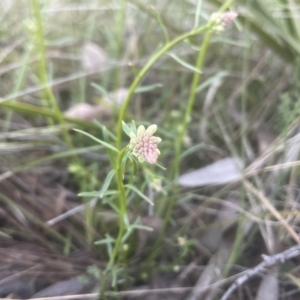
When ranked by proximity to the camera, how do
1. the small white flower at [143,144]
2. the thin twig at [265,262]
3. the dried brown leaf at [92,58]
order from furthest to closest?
1. the dried brown leaf at [92,58]
2. the thin twig at [265,262]
3. the small white flower at [143,144]

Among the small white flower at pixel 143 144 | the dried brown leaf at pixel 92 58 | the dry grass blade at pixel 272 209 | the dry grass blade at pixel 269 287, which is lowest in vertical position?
the dry grass blade at pixel 269 287

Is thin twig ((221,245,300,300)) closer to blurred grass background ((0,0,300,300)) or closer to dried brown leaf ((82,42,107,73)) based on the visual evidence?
blurred grass background ((0,0,300,300))

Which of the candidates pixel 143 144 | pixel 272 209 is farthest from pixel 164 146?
pixel 143 144

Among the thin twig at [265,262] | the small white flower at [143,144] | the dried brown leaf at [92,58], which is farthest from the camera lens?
the dried brown leaf at [92,58]

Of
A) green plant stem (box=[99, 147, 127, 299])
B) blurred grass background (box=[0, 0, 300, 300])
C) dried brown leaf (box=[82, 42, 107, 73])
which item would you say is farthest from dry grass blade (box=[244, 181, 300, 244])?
dried brown leaf (box=[82, 42, 107, 73])

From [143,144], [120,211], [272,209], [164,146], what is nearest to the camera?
[143,144]

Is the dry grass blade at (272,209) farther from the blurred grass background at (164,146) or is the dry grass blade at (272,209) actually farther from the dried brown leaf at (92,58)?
the dried brown leaf at (92,58)

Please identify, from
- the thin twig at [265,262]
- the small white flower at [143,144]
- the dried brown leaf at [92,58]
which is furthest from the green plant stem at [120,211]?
the dried brown leaf at [92,58]

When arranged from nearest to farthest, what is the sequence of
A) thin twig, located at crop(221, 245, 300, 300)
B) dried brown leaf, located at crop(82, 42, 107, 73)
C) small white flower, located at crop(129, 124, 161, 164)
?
small white flower, located at crop(129, 124, 161, 164), thin twig, located at crop(221, 245, 300, 300), dried brown leaf, located at crop(82, 42, 107, 73)

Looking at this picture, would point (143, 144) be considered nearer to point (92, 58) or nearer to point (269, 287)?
point (269, 287)

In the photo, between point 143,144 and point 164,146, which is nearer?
point 143,144

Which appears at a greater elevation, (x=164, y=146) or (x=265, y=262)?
(x=164, y=146)
